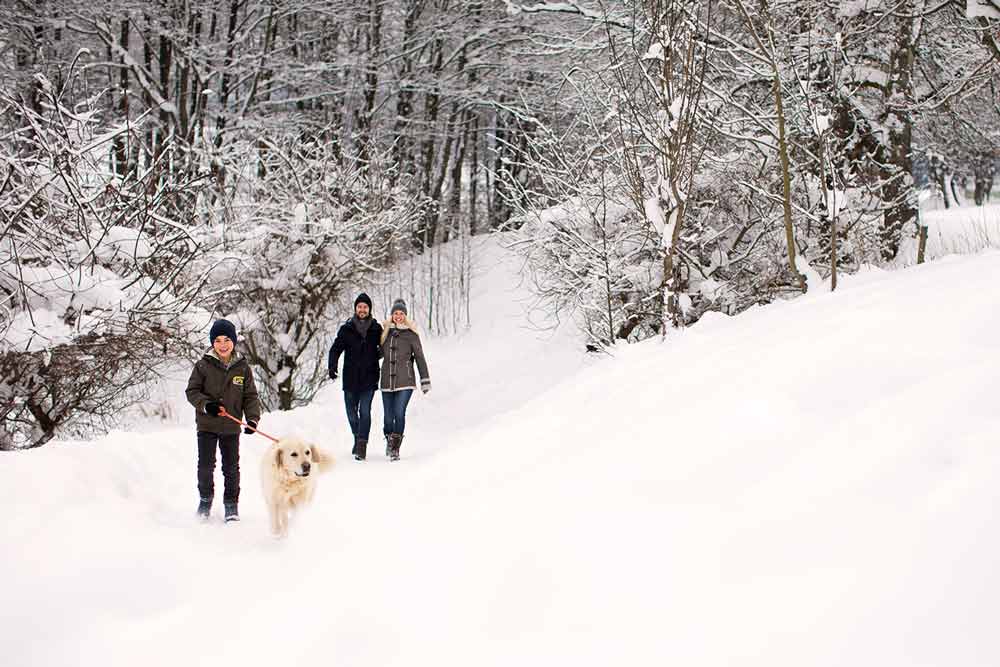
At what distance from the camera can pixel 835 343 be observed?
14.4ft

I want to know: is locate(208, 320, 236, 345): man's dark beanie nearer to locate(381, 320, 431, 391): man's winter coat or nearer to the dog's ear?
the dog's ear

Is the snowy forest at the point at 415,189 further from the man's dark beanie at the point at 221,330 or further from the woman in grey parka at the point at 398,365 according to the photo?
the man's dark beanie at the point at 221,330

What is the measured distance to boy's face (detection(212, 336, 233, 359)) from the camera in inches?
233

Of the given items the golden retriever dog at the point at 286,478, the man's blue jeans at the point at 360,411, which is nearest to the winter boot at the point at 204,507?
the golden retriever dog at the point at 286,478

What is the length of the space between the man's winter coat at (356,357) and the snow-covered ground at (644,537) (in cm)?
306

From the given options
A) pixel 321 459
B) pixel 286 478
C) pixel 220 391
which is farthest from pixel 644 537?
pixel 220 391

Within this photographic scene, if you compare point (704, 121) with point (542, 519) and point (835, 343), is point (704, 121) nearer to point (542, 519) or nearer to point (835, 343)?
point (835, 343)

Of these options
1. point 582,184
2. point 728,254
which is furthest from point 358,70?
point 728,254

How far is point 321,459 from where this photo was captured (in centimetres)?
575

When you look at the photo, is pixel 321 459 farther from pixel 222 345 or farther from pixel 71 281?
pixel 71 281

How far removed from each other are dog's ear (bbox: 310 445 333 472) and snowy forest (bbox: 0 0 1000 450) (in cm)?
303

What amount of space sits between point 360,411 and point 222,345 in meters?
3.23

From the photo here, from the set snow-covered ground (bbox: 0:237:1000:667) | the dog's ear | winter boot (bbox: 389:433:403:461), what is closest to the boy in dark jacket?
snow-covered ground (bbox: 0:237:1000:667)

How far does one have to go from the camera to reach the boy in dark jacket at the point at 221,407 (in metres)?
5.89
